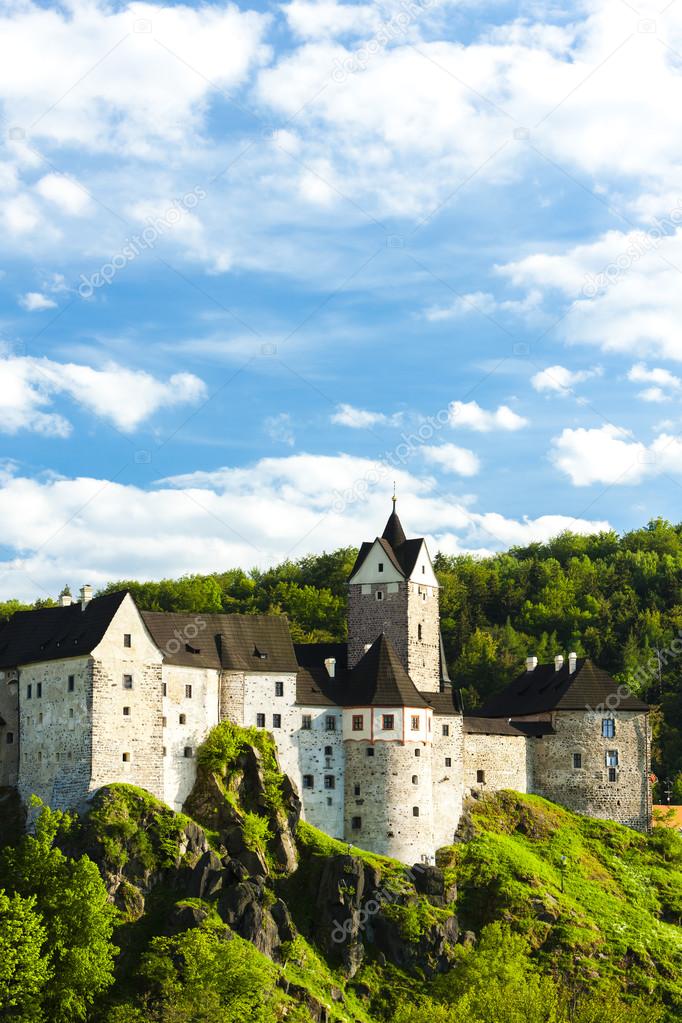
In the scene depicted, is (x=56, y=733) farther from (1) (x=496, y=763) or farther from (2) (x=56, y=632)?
(1) (x=496, y=763)

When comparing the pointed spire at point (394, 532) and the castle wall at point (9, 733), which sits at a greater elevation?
the pointed spire at point (394, 532)

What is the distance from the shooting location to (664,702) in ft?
443

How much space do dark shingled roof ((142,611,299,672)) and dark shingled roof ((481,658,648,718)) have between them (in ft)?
59.6

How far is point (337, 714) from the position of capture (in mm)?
91312

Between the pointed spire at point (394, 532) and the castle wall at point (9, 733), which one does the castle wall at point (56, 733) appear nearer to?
the castle wall at point (9, 733)

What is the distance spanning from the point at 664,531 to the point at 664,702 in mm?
37230

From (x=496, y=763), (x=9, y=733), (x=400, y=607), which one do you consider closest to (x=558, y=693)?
(x=496, y=763)

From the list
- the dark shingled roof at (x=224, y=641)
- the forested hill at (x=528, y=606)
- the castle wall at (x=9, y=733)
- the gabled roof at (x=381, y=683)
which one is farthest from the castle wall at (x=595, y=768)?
the castle wall at (x=9, y=733)

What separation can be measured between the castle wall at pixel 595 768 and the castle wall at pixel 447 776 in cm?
802

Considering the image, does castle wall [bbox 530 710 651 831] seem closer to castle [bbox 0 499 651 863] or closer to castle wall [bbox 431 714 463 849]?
castle [bbox 0 499 651 863]

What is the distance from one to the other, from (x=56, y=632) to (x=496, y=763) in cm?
2673

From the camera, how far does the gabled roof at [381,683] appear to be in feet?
299

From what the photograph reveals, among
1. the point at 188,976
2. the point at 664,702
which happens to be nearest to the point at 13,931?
the point at 188,976

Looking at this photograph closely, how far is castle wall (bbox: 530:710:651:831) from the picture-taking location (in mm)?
99500
